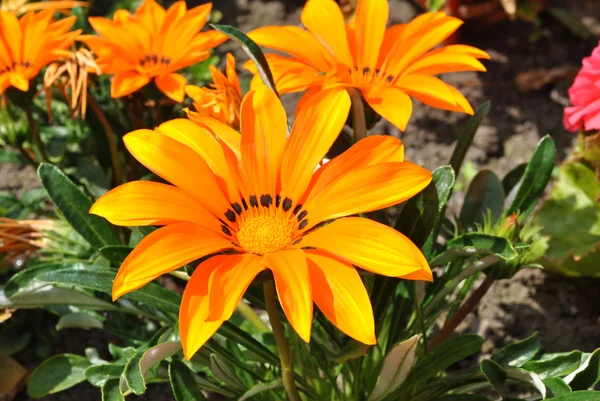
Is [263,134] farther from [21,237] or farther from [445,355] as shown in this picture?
[21,237]

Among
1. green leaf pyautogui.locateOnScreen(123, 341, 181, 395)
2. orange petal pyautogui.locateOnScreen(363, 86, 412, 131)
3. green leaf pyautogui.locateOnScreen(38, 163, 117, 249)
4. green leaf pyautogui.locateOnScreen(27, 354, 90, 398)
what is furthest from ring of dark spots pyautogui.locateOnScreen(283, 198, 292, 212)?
green leaf pyautogui.locateOnScreen(27, 354, 90, 398)

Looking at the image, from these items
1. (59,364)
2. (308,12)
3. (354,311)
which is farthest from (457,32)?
(354,311)

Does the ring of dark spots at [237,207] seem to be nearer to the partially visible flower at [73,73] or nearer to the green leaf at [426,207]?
the green leaf at [426,207]

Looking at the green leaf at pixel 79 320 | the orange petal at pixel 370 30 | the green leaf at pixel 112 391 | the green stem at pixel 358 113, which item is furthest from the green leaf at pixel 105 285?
the orange petal at pixel 370 30

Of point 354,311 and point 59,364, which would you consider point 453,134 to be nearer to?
point 59,364

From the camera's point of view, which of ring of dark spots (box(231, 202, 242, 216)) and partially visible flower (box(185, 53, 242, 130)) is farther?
partially visible flower (box(185, 53, 242, 130))

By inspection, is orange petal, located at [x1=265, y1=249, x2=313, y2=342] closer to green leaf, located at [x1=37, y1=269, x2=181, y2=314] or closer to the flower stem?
the flower stem

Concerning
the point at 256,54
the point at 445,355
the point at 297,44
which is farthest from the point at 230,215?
the point at 445,355
